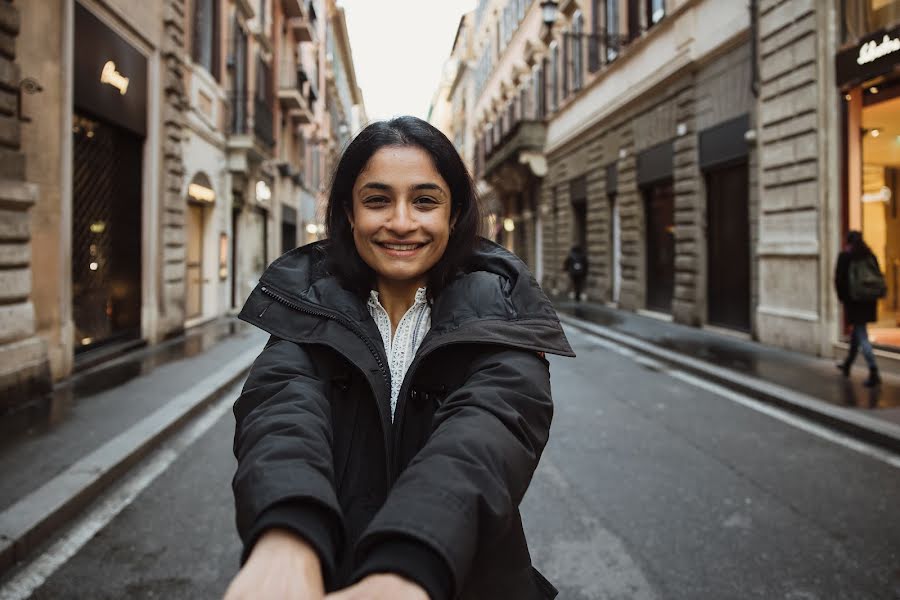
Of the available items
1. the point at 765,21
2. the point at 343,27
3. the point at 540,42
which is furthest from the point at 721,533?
the point at 343,27

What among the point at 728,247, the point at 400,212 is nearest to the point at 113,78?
the point at 400,212

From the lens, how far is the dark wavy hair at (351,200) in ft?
5.20

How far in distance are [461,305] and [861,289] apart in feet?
24.5

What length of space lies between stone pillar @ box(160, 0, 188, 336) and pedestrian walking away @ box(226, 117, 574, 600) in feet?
34.7

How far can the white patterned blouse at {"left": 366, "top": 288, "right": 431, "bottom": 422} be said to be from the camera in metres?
1.60

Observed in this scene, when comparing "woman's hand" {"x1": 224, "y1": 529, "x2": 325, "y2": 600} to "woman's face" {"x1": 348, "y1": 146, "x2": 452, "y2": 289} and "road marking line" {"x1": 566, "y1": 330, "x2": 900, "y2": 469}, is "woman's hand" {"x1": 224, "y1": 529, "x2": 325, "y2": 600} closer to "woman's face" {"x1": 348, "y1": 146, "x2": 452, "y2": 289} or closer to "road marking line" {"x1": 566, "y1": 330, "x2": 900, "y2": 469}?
"woman's face" {"x1": 348, "y1": 146, "x2": 452, "y2": 289}

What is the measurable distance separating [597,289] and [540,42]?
1099cm

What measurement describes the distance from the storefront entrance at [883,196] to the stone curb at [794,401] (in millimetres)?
2631

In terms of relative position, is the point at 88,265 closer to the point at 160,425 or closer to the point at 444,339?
the point at 160,425

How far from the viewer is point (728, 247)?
12.2 metres

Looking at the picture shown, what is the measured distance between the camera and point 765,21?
34.0ft

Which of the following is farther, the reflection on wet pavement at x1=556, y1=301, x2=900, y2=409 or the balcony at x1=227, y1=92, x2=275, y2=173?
the balcony at x1=227, y1=92, x2=275, y2=173

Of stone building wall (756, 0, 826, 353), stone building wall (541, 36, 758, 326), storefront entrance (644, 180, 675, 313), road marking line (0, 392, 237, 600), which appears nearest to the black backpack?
stone building wall (756, 0, 826, 353)

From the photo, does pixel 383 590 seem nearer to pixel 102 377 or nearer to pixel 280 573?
pixel 280 573
